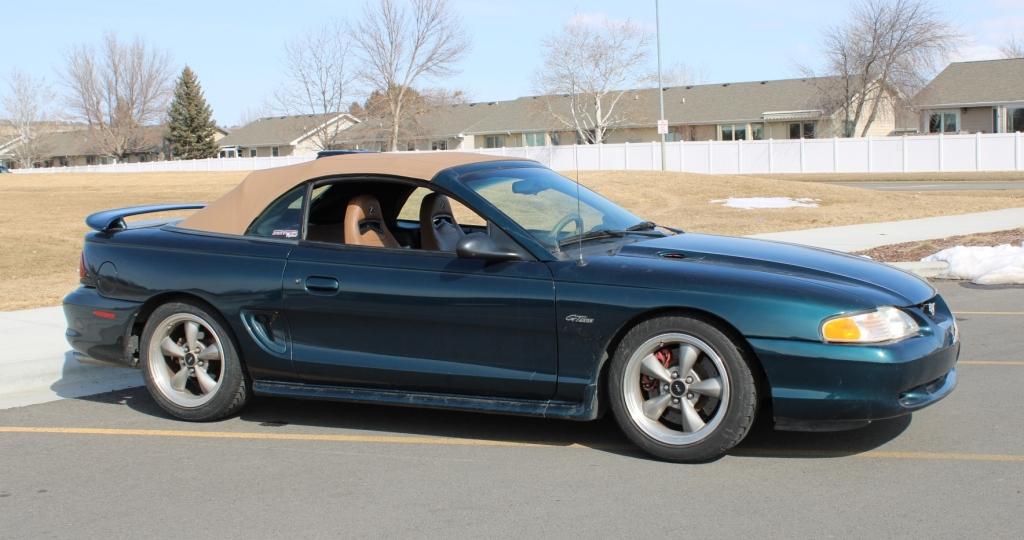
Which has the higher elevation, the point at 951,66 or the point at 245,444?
the point at 951,66

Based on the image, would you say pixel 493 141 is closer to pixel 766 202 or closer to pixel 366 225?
pixel 766 202

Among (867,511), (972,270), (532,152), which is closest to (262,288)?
(867,511)

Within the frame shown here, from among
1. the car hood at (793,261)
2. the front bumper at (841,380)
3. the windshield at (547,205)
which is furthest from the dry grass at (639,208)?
the front bumper at (841,380)

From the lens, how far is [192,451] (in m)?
5.66

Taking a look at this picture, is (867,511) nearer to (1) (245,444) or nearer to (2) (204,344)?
(1) (245,444)

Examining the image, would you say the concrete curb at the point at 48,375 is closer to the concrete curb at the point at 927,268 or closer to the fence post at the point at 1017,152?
the concrete curb at the point at 927,268

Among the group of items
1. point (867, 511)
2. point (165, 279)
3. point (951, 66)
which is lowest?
point (867, 511)

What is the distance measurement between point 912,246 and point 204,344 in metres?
11.2

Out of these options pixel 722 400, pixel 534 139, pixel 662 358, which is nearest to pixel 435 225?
pixel 662 358

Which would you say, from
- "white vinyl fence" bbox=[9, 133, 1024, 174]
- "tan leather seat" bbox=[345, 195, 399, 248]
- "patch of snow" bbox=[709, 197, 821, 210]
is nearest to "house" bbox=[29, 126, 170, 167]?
"white vinyl fence" bbox=[9, 133, 1024, 174]

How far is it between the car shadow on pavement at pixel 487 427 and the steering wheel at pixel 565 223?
111cm

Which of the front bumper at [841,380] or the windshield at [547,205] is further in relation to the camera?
the windshield at [547,205]

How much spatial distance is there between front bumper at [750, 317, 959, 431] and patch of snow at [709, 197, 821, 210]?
18.3m

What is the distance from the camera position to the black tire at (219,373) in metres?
6.00
